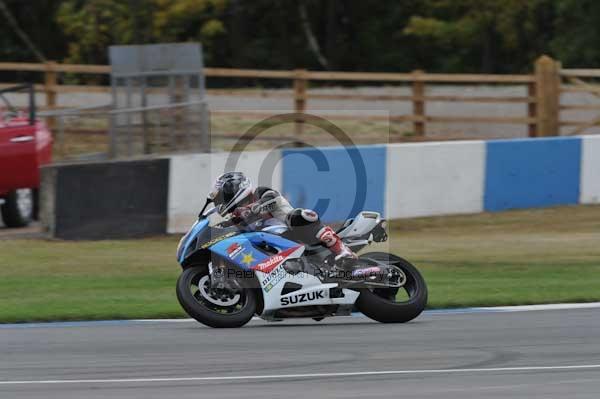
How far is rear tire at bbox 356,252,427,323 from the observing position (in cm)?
961

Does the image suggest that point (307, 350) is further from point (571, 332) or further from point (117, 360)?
point (571, 332)

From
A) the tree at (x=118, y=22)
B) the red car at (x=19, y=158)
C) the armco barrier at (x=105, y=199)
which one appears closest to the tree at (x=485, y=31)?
the tree at (x=118, y=22)

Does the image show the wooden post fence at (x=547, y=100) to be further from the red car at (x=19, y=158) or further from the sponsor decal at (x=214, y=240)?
the sponsor decal at (x=214, y=240)

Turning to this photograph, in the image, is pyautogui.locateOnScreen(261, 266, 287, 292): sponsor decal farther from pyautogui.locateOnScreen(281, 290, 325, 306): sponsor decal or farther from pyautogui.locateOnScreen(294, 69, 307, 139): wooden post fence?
pyautogui.locateOnScreen(294, 69, 307, 139): wooden post fence

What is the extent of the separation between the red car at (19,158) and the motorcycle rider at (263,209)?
7.66 meters

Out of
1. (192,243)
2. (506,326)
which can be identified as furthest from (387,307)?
(192,243)

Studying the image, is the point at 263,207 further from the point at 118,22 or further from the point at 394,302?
the point at 118,22

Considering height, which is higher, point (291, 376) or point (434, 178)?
point (434, 178)

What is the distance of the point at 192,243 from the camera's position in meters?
9.36

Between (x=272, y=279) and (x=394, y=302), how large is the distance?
105cm

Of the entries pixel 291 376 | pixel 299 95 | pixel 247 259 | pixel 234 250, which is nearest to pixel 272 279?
pixel 247 259

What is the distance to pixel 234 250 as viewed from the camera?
30.7ft

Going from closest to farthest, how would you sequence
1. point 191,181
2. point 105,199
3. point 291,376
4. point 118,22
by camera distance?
point 291,376, point 105,199, point 191,181, point 118,22

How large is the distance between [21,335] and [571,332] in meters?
4.35
